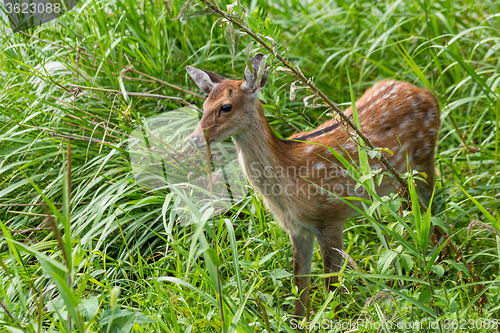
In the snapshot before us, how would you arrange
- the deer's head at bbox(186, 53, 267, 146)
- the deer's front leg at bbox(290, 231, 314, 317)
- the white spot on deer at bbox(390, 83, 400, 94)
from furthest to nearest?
1. the white spot on deer at bbox(390, 83, 400, 94)
2. the deer's front leg at bbox(290, 231, 314, 317)
3. the deer's head at bbox(186, 53, 267, 146)

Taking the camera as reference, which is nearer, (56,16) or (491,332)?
(491,332)

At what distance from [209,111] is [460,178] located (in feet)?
6.33

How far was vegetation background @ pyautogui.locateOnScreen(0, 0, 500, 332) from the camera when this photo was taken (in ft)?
7.07

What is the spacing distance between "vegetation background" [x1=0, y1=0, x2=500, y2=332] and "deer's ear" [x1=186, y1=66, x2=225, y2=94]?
0.22 metres

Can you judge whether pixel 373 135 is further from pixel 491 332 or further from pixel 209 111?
pixel 491 332

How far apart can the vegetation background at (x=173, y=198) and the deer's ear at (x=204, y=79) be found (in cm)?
22

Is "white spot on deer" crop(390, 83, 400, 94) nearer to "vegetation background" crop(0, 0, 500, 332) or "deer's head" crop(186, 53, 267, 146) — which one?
"vegetation background" crop(0, 0, 500, 332)

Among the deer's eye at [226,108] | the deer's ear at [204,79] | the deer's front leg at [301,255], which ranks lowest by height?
the deer's front leg at [301,255]

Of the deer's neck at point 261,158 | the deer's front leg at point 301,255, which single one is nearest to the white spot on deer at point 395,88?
the deer's neck at point 261,158

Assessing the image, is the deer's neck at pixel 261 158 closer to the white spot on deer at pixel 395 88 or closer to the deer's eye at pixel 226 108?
the deer's eye at pixel 226 108

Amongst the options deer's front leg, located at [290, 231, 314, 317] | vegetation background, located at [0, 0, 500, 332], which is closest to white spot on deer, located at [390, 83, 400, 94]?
vegetation background, located at [0, 0, 500, 332]

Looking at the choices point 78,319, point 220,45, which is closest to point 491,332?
point 78,319

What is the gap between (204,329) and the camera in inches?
89.8

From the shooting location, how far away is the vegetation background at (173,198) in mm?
2154
